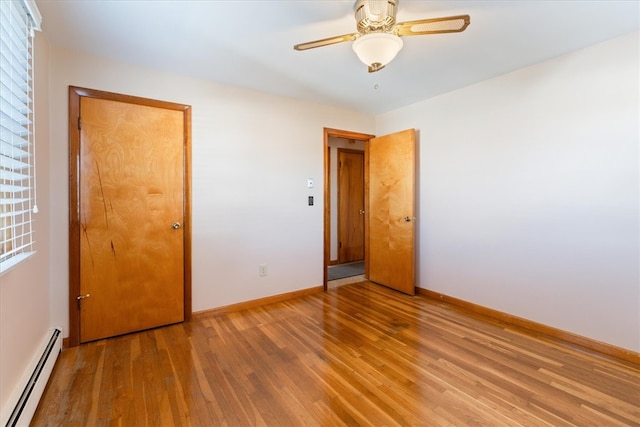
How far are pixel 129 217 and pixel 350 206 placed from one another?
3.61 metres

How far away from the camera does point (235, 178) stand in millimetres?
2877

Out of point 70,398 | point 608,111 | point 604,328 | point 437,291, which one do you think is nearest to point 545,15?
point 608,111

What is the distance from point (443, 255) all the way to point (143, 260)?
3.02 m

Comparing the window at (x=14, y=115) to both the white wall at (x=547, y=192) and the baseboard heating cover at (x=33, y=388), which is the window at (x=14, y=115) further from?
the white wall at (x=547, y=192)

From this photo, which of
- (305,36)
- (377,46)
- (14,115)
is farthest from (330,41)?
(14,115)

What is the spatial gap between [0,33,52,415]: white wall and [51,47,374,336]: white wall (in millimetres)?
131

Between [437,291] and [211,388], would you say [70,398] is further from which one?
[437,291]

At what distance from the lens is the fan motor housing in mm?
1529

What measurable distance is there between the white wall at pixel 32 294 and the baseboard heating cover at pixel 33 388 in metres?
0.03

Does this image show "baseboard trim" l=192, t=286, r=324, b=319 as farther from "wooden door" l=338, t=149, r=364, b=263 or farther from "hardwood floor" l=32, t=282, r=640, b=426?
"wooden door" l=338, t=149, r=364, b=263

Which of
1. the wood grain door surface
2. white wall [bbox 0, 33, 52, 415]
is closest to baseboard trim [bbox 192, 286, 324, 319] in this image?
the wood grain door surface

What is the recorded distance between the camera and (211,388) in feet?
5.61

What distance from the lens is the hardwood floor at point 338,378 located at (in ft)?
4.88

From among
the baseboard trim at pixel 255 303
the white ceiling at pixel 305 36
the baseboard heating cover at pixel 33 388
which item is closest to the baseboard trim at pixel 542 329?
the baseboard trim at pixel 255 303
